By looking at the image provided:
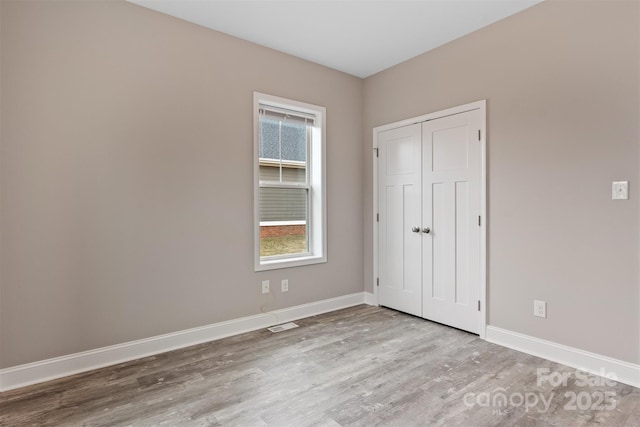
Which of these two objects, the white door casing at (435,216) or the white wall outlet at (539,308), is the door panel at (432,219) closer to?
the white door casing at (435,216)

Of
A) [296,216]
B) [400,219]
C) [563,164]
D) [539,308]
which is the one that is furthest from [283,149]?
[539,308]

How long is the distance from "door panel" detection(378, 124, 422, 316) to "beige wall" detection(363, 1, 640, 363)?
71cm

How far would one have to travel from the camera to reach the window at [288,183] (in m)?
3.28

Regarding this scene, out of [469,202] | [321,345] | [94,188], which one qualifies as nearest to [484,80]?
[469,202]

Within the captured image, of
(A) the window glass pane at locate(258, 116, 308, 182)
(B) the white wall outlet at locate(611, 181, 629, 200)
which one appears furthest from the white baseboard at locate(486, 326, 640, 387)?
(A) the window glass pane at locate(258, 116, 308, 182)

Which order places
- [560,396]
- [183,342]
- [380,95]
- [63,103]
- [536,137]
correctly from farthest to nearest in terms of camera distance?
[380,95] → [183,342] → [536,137] → [63,103] → [560,396]

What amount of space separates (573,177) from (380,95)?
83.0 inches

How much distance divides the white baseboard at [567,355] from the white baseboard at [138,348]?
1.71 meters

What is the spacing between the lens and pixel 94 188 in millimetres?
2365

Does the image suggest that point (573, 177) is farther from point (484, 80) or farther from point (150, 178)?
point (150, 178)

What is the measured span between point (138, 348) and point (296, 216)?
1866 millimetres

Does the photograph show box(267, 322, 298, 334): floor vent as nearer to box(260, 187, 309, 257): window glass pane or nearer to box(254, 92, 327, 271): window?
box(254, 92, 327, 271): window

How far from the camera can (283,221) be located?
3520 millimetres

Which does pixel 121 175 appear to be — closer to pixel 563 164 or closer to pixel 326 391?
pixel 326 391
